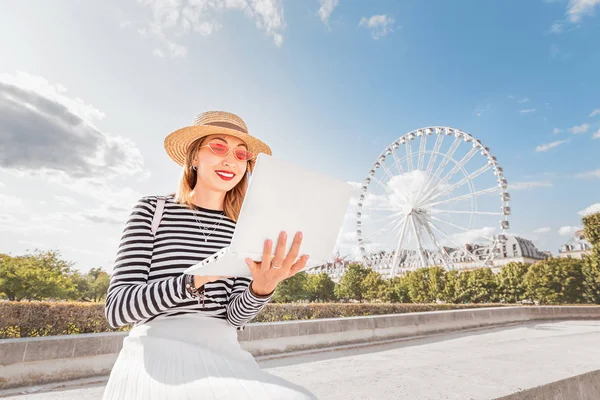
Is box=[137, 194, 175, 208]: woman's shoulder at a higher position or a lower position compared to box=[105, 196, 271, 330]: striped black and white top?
higher

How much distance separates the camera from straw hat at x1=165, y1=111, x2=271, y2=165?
1950 millimetres

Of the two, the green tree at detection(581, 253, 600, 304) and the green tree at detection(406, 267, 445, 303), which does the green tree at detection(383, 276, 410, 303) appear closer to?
the green tree at detection(406, 267, 445, 303)

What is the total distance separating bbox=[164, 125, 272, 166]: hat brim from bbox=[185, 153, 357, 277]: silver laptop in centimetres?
72

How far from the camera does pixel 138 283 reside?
1510 mm

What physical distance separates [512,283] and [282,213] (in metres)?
49.1

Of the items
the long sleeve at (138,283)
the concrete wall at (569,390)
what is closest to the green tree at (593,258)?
the concrete wall at (569,390)

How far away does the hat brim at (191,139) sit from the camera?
1.94 metres

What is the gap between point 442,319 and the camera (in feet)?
29.6

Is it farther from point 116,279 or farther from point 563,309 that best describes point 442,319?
point 116,279

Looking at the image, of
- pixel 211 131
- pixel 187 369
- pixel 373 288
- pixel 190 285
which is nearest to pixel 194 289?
pixel 190 285

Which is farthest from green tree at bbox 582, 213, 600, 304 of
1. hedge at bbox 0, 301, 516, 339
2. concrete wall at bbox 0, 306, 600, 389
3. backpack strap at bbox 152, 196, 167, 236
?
backpack strap at bbox 152, 196, 167, 236

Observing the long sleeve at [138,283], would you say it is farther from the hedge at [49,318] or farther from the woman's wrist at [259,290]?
the hedge at [49,318]

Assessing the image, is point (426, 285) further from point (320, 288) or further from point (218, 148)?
point (218, 148)

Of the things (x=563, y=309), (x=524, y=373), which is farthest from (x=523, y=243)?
(x=524, y=373)
